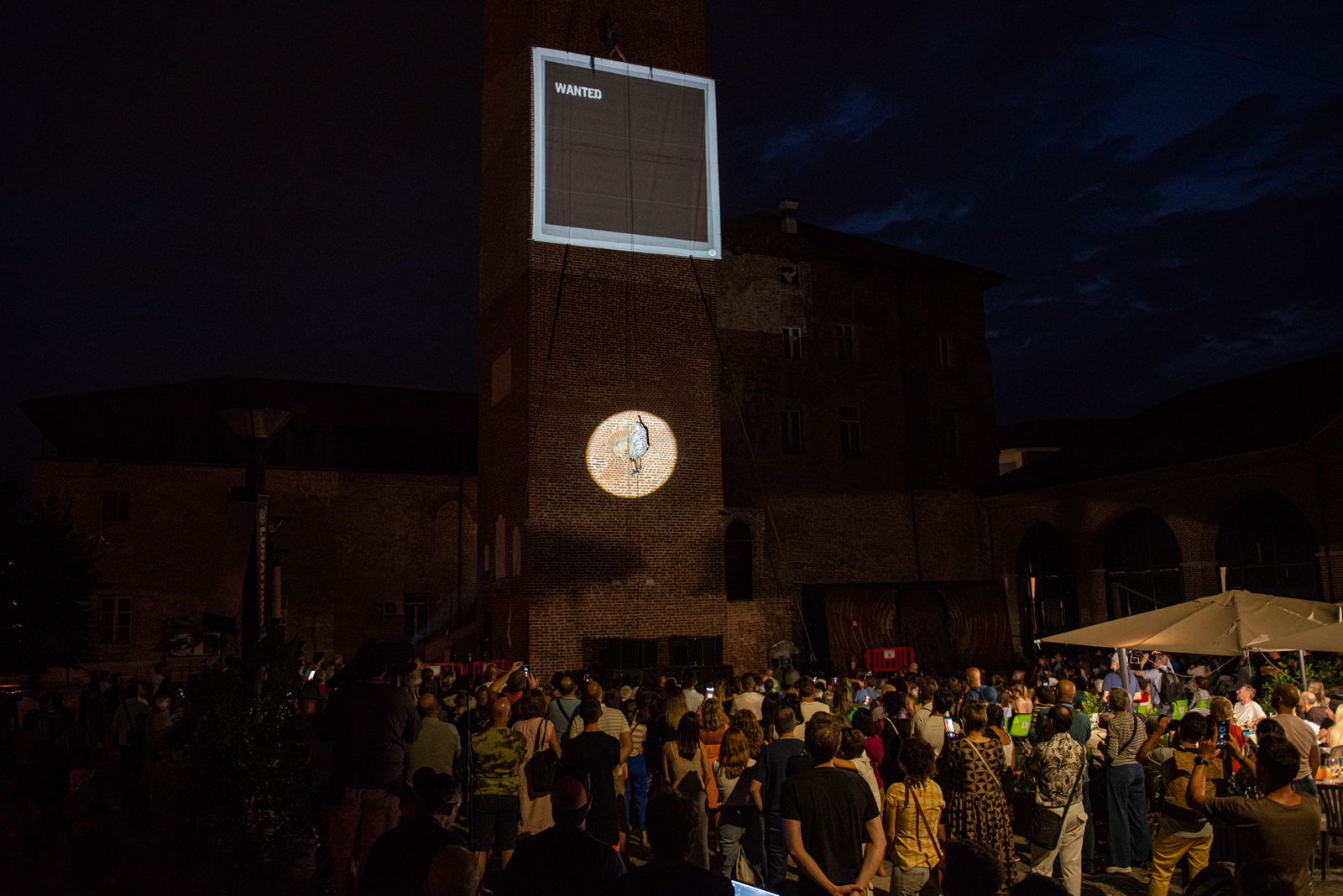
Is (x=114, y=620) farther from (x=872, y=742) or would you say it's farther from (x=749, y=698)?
(x=872, y=742)

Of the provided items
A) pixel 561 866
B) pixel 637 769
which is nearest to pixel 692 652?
pixel 637 769

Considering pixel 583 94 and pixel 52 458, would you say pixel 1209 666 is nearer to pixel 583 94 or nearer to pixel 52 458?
pixel 583 94

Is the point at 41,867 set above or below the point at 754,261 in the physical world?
below

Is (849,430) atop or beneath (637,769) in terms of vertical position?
atop

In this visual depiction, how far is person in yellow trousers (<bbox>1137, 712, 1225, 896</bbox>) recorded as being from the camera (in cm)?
655

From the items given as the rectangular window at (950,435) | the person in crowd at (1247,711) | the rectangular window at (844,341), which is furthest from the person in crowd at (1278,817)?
the rectangular window at (950,435)

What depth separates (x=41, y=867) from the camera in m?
8.43

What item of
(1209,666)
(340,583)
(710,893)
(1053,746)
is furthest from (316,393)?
(710,893)

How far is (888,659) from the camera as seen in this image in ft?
83.1

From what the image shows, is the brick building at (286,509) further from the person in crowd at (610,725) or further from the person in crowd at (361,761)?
the person in crowd at (361,761)

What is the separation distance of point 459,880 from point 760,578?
24.4 m

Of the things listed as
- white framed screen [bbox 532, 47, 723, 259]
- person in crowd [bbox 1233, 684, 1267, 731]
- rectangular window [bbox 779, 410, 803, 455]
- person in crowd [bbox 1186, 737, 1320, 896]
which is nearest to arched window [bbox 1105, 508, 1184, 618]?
rectangular window [bbox 779, 410, 803, 455]

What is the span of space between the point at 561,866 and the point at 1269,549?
22609 mm

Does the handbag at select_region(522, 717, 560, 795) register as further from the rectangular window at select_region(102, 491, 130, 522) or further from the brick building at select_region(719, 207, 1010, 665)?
the rectangular window at select_region(102, 491, 130, 522)
